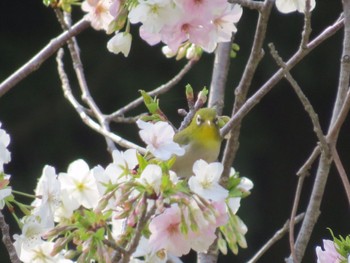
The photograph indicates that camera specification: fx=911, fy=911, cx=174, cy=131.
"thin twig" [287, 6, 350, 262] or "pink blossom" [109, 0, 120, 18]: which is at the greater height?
"pink blossom" [109, 0, 120, 18]

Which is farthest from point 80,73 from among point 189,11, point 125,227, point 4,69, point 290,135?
point 290,135

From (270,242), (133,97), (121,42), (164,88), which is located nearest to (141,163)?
(121,42)

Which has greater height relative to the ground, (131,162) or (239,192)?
(131,162)

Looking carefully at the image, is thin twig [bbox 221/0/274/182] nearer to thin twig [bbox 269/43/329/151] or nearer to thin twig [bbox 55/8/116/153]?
thin twig [bbox 269/43/329/151]

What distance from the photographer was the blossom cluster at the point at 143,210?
116cm

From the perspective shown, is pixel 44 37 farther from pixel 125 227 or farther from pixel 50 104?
pixel 125 227

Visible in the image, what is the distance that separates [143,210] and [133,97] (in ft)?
9.47

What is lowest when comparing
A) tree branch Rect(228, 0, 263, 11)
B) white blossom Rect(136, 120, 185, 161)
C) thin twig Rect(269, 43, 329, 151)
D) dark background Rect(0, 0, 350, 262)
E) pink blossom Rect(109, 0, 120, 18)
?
dark background Rect(0, 0, 350, 262)

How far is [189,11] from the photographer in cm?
136

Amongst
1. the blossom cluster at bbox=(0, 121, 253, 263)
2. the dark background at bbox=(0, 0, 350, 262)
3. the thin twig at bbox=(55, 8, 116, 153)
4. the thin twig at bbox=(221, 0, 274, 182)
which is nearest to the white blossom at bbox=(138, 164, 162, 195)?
the blossom cluster at bbox=(0, 121, 253, 263)

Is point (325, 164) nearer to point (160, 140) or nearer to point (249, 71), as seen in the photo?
point (249, 71)

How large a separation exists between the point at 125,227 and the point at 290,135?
3.11 meters

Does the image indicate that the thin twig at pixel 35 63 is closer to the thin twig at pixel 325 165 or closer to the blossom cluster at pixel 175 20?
the blossom cluster at pixel 175 20

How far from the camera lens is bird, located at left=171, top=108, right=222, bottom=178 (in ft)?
5.15
